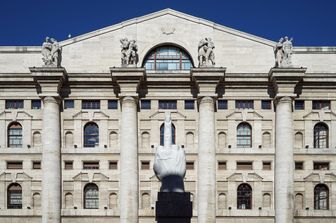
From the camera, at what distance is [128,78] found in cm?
4650

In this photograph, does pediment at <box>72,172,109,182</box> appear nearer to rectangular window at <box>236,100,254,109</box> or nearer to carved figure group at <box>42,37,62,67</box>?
carved figure group at <box>42,37,62,67</box>

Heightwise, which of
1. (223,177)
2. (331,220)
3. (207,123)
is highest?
(207,123)

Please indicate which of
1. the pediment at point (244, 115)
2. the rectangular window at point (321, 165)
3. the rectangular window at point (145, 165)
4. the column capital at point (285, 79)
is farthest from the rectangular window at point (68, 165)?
the rectangular window at point (321, 165)

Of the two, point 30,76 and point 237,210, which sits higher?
point 30,76

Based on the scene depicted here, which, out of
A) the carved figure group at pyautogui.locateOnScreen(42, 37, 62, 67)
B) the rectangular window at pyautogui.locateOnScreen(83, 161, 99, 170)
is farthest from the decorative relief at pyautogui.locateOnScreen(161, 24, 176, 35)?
A: the rectangular window at pyautogui.locateOnScreen(83, 161, 99, 170)

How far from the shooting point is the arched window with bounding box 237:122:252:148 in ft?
158

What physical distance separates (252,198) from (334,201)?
6.36 meters

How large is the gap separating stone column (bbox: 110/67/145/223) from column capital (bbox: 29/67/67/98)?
404 centimetres

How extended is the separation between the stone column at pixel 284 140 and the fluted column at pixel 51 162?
55.6 feet

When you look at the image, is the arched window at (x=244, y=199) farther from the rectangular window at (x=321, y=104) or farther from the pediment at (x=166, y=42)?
the pediment at (x=166, y=42)

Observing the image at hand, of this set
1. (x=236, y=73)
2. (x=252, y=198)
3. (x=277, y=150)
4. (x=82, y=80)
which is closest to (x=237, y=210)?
(x=252, y=198)

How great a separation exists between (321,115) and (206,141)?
964 cm

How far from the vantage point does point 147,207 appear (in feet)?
155

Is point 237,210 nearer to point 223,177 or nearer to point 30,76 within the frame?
point 223,177
